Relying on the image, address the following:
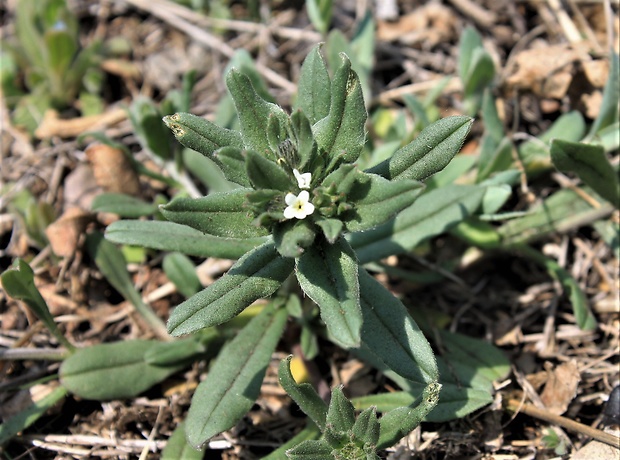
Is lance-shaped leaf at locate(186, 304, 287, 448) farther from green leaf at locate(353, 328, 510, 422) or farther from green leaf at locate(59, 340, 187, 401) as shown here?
green leaf at locate(353, 328, 510, 422)

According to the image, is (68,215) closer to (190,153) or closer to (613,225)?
(190,153)

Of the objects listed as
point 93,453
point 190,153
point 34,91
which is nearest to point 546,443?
point 93,453

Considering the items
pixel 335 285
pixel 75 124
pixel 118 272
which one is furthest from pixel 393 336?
pixel 75 124

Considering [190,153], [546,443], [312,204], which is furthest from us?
[190,153]

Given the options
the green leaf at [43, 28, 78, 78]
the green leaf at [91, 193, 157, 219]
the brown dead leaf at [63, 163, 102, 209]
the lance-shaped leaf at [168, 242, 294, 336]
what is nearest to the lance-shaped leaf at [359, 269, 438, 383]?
the lance-shaped leaf at [168, 242, 294, 336]

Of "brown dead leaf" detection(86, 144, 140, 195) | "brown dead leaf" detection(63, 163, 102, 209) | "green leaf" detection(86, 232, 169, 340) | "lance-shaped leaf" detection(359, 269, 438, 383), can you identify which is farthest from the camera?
"brown dead leaf" detection(63, 163, 102, 209)

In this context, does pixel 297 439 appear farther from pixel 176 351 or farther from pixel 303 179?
pixel 303 179
